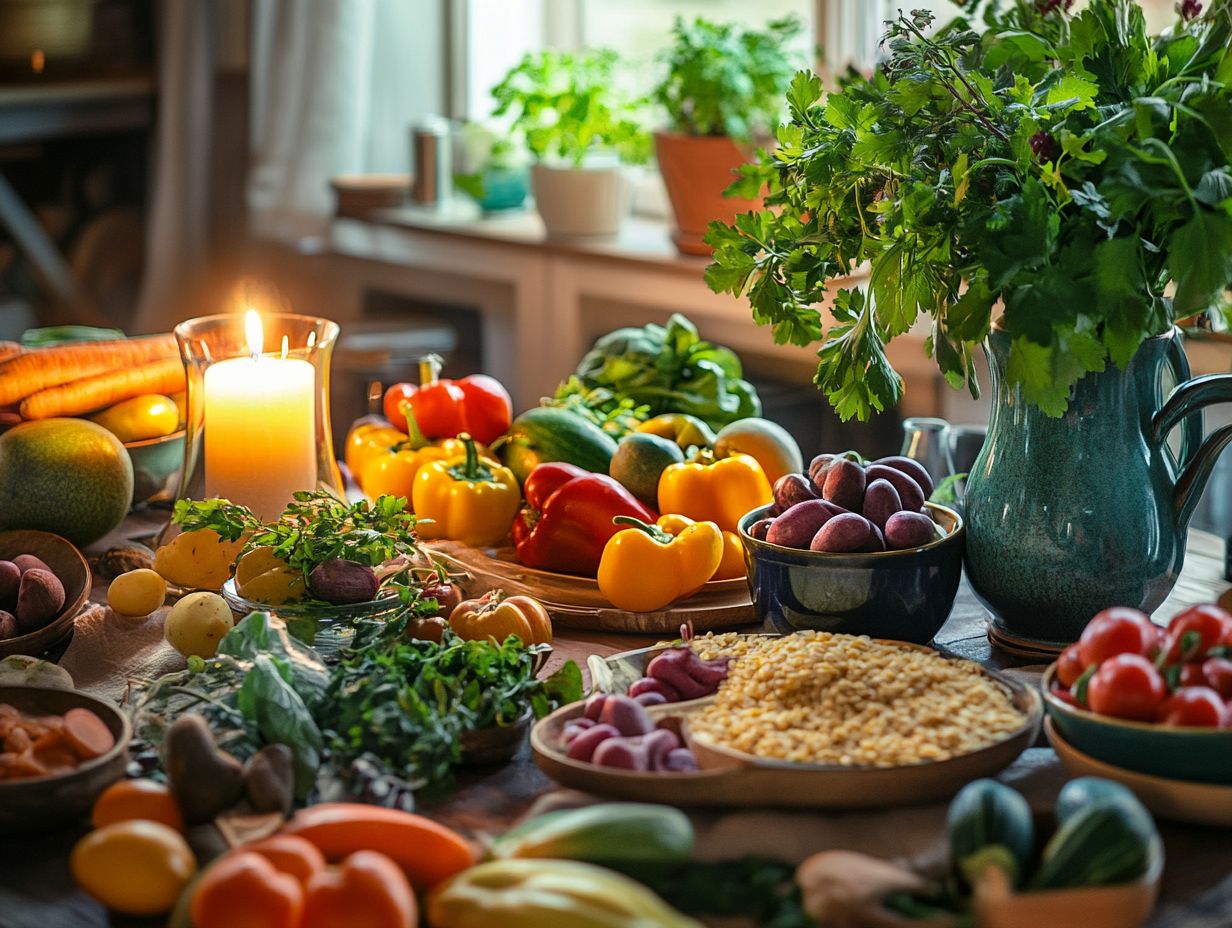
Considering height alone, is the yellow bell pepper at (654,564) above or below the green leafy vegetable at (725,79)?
below

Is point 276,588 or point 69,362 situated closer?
point 276,588

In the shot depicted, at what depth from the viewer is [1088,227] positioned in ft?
3.51

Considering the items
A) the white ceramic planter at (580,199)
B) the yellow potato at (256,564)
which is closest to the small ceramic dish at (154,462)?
the yellow potato at (256,564)

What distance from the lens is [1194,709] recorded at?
0.91 metres

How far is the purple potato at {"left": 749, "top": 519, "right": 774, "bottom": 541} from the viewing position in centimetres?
125

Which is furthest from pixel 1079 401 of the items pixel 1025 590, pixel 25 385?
pixel 25 385

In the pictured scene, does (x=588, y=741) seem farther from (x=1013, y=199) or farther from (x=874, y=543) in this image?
(x=1013, y=199)

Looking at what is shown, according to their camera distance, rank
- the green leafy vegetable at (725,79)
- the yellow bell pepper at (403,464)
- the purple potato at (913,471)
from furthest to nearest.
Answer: the green leafy vegetable at (725,79) < the yellow bell pepper at (403,464) < the purple potato at (913,471)

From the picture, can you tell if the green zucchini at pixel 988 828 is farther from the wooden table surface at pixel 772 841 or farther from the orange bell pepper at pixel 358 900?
the orange bell pepper at pixel 358 900

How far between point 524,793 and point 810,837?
214 mm

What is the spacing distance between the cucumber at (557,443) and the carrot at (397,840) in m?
0.77

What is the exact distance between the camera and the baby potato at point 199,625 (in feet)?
3.97

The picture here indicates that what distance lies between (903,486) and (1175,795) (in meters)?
0.40

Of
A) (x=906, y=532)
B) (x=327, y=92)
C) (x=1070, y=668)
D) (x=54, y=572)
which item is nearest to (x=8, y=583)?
(x=54, y=572)
